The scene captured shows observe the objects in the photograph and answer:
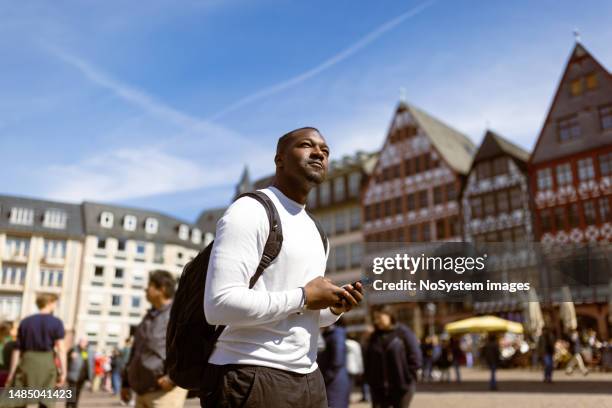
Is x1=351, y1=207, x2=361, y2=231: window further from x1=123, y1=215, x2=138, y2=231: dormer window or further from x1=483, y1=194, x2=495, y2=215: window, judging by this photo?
x1=123, y1=215, x2=138, y2=231: dormer window

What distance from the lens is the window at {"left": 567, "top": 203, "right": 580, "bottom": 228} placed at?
34094 mm

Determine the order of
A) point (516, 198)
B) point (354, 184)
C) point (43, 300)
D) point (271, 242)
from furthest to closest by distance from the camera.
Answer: point (354, 184), point (516, 198), point (43, 300), point (271, 242)

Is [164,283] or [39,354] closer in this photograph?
[164,283]

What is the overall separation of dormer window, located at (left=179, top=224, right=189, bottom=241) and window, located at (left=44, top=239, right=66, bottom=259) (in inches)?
527

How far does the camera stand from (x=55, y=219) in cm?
6372

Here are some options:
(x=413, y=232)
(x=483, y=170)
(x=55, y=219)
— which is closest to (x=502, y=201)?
(x=483, y=170)

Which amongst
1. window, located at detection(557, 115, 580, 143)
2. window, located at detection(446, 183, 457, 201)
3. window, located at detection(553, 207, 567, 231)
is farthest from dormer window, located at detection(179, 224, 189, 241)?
window, located at detection(557, 115, 580, 143)

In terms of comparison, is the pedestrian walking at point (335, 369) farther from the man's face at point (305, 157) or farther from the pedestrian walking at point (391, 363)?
the man's face at point (305, 157)

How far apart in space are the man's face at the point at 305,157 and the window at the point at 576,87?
1433 inches

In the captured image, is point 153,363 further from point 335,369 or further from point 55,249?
point 55,249

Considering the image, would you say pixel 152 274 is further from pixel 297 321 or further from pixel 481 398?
pixel 481 398

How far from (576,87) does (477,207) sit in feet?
28.1

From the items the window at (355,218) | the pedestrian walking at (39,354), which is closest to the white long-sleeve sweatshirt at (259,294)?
the pedestrian walking at (39,354)

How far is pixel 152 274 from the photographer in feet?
18.0
